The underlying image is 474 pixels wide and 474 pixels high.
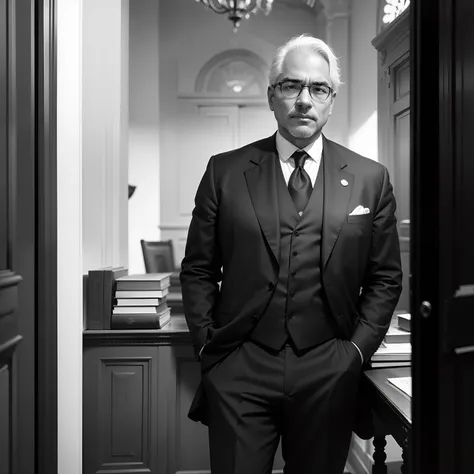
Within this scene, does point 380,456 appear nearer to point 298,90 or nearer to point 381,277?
point 381,277

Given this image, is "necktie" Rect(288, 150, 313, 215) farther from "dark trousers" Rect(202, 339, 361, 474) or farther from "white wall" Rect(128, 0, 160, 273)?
"white wall" Rect(128, 0, 160, 273)

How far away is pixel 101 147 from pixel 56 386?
1.29 m

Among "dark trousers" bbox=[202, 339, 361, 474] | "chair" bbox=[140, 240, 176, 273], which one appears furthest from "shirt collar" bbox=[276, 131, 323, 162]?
"chair" bbox=[140, 240, 176, 273]

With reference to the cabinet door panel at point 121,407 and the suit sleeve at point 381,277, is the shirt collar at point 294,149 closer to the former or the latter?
the suit sleeve at point 381,277

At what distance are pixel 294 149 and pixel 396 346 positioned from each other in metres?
0.86

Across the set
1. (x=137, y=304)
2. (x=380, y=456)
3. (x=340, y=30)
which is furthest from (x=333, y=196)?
(x=340, y=30)

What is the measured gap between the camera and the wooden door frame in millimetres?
2234

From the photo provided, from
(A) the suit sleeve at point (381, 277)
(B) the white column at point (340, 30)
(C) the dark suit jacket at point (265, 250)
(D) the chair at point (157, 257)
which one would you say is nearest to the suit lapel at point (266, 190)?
(C) the dark suit jacket at point (265, 250)

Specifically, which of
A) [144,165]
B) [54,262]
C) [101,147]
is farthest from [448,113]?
[144,165]

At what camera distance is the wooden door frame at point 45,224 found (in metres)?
2.23

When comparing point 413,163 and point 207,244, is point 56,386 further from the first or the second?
point 413,163

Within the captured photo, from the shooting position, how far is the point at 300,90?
6.70 feet

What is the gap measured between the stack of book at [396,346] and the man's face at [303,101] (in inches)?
33.4

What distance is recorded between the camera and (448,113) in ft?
4.55
